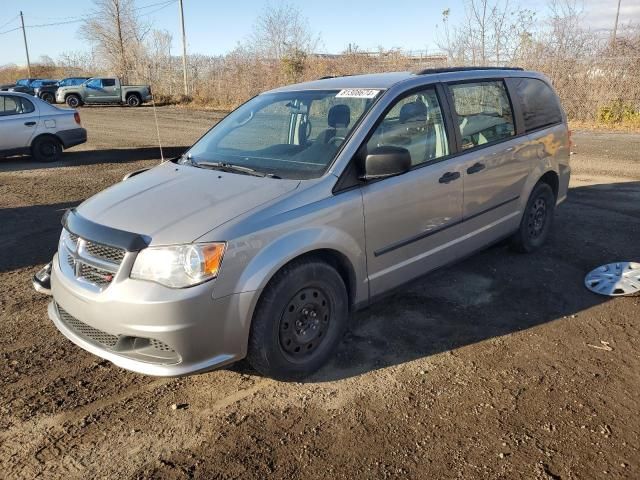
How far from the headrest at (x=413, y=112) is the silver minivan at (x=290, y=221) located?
0.5 inches

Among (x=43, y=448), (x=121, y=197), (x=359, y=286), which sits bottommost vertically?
(x=43, y=448)

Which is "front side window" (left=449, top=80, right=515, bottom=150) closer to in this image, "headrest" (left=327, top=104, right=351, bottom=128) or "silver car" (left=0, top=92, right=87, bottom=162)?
"headrest" (left=327, top=104, right=351, bottom=128)

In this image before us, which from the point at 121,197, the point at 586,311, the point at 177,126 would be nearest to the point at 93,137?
the point at 177,126

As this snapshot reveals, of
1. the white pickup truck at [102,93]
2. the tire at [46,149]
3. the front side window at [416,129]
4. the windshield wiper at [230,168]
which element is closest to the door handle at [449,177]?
the front side window at [416,129]

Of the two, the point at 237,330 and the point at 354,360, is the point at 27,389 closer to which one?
the point at 237,330

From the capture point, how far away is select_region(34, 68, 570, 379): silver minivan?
2.96 m

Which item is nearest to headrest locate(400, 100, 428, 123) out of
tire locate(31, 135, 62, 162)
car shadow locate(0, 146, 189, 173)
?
car shadow locate(0, 146, 189, 173)

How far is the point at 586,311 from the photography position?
432cm

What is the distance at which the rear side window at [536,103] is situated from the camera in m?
5.22

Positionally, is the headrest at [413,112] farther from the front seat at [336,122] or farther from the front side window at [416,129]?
the front seat at [336,122]

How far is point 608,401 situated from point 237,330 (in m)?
2.16

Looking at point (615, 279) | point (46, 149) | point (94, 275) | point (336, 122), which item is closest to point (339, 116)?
point (336, 122)

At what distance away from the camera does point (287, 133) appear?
4234 millimetres

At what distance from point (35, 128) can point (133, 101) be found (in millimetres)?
20627
